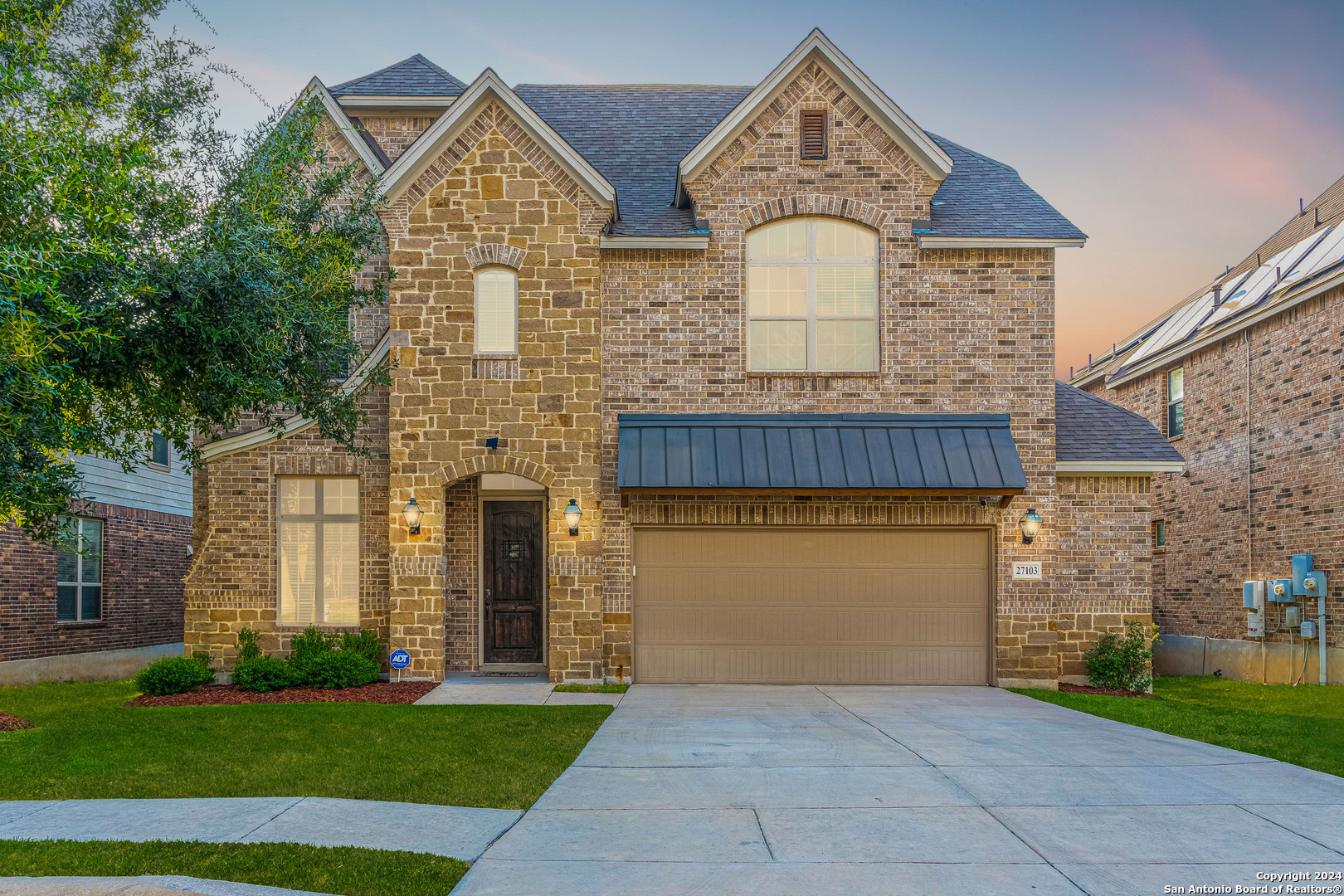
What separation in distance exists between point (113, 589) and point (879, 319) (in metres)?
15.5

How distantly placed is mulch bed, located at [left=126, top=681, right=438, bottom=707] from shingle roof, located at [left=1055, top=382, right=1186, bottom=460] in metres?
10.4

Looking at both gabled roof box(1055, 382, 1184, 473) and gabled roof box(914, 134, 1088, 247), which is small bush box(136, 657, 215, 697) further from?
gabled roof box(1055, 382, 1184, 473)

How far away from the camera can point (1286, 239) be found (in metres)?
22.4

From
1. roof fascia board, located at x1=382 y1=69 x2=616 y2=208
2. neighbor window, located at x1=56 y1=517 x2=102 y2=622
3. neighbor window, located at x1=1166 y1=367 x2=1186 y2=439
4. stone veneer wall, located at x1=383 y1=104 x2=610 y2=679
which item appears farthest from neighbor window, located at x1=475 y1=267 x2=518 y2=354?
neighbor window, located at x1=1166 y1=367 x2=1186 y2=439

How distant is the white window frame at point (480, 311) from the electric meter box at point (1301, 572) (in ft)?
47.0

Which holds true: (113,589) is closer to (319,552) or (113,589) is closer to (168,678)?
(168,678)

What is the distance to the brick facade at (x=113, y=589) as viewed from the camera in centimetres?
1573

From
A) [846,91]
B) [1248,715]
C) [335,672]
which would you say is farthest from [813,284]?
[335,672]

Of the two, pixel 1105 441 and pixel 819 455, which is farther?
pixel 1105 441

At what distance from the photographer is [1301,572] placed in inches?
657

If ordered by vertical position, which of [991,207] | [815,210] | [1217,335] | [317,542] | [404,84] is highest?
[404,84]

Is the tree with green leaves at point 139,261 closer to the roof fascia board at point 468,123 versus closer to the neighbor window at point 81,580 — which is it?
the roof fascia board at point 468,123

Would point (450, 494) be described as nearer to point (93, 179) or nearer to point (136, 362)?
point (136, 362)

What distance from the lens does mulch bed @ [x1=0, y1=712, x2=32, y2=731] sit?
35.7ft
